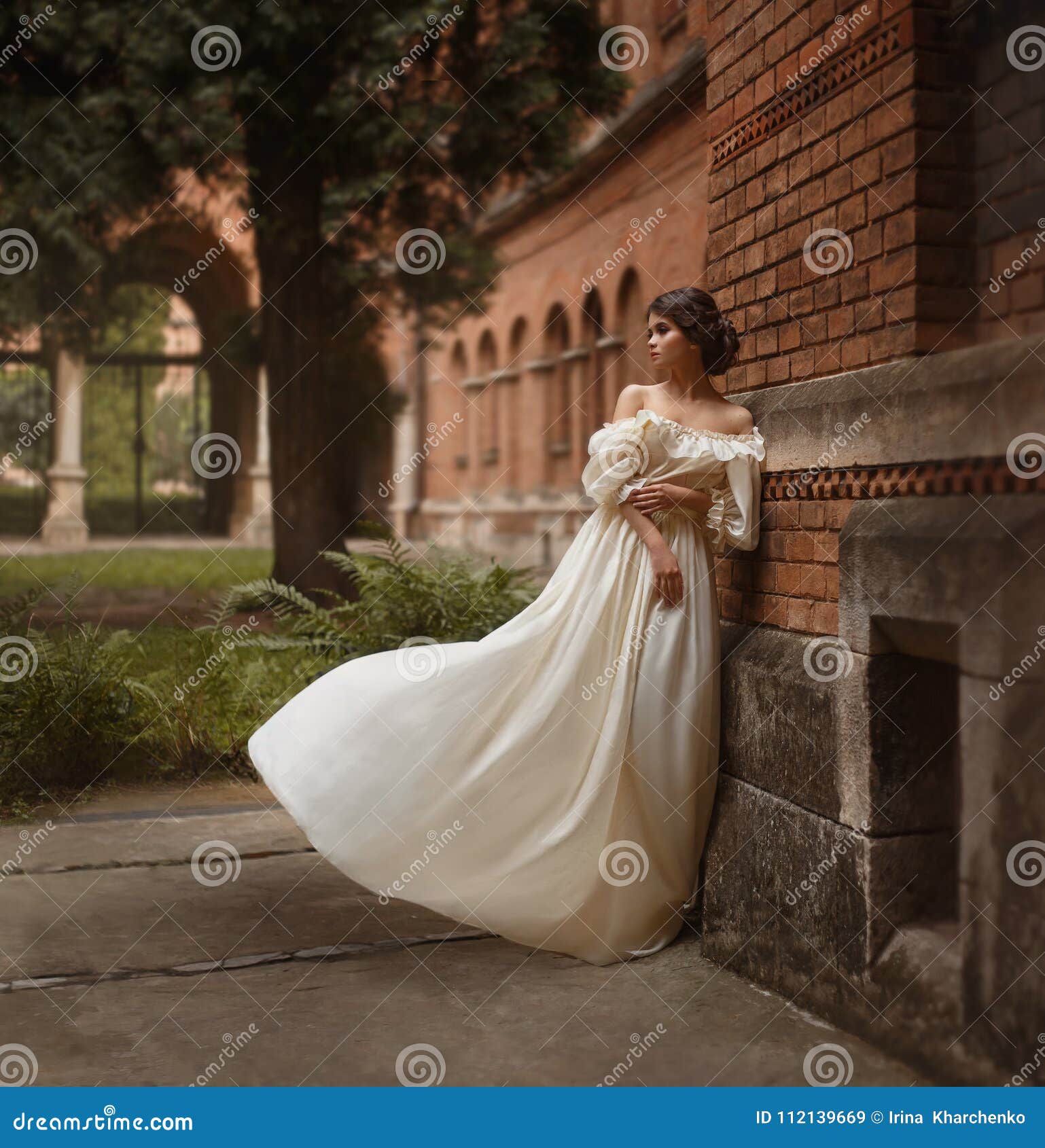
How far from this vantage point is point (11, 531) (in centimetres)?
2556

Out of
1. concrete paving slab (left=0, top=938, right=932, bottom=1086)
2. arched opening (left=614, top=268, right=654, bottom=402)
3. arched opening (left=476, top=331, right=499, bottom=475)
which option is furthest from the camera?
arched opening (left=476, top=331, right=499, bottom=475)

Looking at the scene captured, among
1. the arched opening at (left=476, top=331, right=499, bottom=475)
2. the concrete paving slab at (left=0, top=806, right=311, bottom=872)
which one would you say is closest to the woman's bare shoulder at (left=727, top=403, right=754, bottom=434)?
the concrete paving slab at (left=0, top=806, right=311, bottom=872)

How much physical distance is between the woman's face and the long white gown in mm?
221

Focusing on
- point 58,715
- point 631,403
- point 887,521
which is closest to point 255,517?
point 58,715

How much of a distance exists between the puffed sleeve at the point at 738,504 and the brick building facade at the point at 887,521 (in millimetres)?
54

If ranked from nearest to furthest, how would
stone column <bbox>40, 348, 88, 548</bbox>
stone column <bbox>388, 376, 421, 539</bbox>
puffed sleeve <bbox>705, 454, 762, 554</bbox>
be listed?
puffed sleeve <bbox>705, 454, 762, 554</bbox>, stone column <bbox>40, 348, 88, 548</bbox>, stone column <bbox>388, 376, 421, 539</bbox>

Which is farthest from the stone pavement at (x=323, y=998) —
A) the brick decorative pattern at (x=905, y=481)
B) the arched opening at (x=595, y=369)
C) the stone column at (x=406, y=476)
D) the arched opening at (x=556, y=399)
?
the stone column at (x=406, y=476)

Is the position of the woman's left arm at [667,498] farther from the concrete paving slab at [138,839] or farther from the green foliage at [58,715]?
the green foliage at [58,715]

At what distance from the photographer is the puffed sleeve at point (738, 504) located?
4.10 metres

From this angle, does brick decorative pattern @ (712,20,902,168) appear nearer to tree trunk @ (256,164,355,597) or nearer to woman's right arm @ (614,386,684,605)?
woman's right arm @ (614,386,684,605)

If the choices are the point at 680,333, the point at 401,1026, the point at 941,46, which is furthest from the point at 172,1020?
the point at 941,46

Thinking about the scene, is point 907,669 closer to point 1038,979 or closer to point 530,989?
point 1038,979

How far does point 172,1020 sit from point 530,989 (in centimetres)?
105

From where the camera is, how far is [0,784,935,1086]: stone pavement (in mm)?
3262
